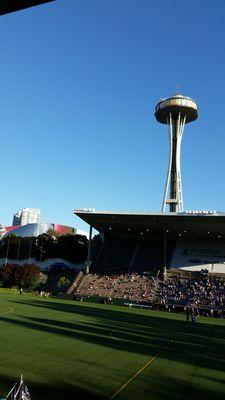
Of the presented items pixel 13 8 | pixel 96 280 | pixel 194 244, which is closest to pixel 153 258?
pixel 194 244

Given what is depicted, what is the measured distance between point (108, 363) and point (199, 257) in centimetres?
7721

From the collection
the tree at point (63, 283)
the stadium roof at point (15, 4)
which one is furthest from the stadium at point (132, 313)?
the tree at point (63, 283)

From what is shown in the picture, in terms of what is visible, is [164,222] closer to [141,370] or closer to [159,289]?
[159,289]

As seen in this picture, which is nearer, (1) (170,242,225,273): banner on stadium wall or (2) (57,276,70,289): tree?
(1) (170,242,225,273): banner on stadium wall

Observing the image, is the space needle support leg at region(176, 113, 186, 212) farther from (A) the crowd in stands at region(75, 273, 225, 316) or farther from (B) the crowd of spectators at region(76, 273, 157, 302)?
(B) the crowd of spectators at region(76, 273, 157, 302)

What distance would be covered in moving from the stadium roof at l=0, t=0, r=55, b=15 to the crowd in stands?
6572cm

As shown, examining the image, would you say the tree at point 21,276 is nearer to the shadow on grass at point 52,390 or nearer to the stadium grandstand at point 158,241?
the stadium grandstand at point 158,241

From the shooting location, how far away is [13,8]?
5566 millimetres

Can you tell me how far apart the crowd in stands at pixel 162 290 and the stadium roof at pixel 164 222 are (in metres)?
10.1

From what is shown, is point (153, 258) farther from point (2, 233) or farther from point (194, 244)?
point (2, 233)

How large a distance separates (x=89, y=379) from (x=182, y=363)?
679 centimetres

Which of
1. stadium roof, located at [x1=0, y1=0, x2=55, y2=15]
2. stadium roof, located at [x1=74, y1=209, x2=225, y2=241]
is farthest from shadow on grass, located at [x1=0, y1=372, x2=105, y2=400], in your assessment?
stadium roof, located at [x1=74, y1=209, x2=225, y2=241]

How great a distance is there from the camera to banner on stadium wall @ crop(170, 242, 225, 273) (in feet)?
302

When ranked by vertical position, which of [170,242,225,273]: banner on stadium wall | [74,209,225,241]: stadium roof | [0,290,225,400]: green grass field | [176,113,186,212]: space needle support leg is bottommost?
[0,290,225,400]: green grass field
